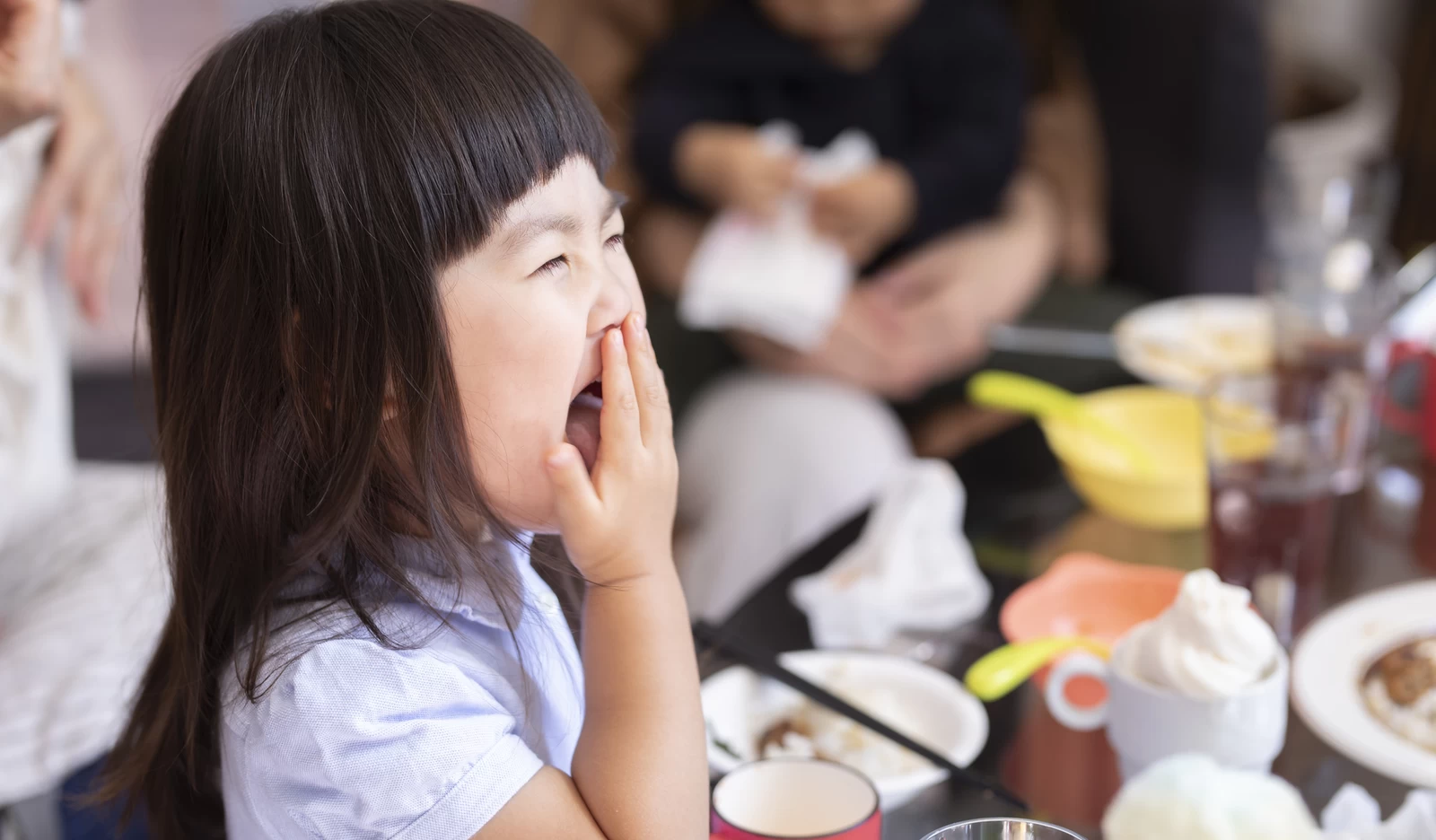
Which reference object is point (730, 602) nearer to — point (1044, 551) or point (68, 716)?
point (1044, 551)

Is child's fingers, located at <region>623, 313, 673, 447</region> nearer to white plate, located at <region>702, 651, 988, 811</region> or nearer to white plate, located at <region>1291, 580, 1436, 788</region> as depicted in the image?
white plate, located at <region>702, 651, 988, 811</region>

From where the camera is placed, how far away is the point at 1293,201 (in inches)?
81.4

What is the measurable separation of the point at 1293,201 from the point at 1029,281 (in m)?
0.52

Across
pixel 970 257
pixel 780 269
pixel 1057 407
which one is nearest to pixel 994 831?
pixel 1057 407

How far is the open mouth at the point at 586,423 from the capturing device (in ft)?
2.23


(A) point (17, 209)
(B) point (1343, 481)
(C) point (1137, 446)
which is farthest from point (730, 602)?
(A) point (17, 209)

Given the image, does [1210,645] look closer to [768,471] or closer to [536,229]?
[536,229]

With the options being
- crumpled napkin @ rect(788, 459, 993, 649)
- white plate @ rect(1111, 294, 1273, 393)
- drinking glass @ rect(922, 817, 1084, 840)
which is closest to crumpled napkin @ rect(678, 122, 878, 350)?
white plate @ rect(1111, 294, 1273, 393)

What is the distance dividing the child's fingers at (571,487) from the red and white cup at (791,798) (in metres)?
0.17

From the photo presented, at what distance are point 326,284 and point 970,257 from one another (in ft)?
4.43

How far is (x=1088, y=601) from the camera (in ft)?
→ 3.08

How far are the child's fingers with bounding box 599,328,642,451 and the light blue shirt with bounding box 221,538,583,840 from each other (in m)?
0.14

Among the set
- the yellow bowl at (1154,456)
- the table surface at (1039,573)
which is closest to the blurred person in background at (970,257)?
the yellow bowl at (1154,456)

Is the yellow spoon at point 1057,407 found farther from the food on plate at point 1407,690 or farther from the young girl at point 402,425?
the young girl at point 402,425
